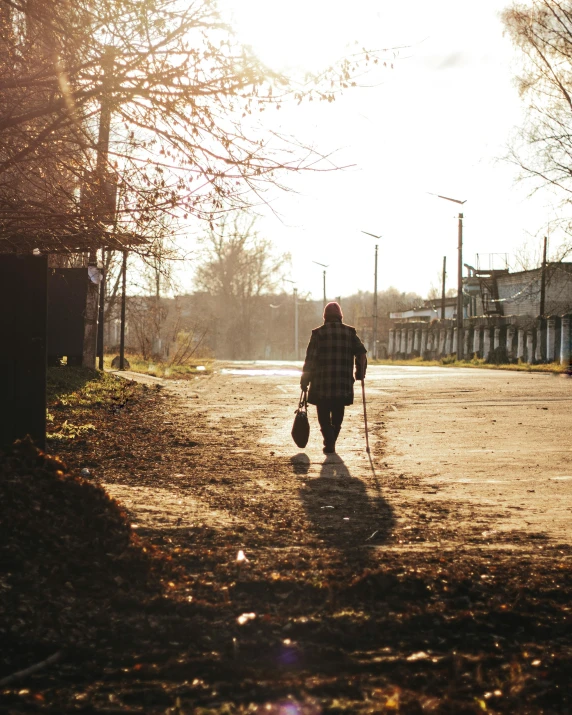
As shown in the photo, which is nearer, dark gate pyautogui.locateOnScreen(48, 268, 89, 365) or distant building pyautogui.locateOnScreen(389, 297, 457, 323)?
dark gate pyautogui.locateOnScreen(48, 268, 89, 365)

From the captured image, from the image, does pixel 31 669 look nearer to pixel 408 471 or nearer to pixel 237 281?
pixel 408 471

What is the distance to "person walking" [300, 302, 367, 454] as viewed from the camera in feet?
34.7

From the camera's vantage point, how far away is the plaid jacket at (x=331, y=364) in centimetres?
1062

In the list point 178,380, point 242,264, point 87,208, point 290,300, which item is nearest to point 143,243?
point 87,208

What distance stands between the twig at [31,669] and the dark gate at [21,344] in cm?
368

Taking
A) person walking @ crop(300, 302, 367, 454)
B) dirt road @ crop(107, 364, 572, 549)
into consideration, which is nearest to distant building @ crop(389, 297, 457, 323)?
dirt road @ crop(107, 364, 572, 549)

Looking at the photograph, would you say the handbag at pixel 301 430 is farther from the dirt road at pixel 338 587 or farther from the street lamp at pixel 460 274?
the street lamp at pixel 460 274

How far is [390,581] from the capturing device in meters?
4.68

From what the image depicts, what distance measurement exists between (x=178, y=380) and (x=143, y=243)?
57.1ft

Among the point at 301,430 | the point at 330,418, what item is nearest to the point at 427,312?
the point at 330,418

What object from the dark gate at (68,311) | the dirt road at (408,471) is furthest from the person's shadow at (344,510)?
the dark gate at (68,311)

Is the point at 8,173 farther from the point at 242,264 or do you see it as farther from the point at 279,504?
the point at 242,264

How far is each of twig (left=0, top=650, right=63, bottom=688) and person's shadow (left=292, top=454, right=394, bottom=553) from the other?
2.17 metres

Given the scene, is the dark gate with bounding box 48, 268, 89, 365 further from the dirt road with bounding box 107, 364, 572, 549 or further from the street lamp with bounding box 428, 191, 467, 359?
the street lamp with bounding box 428, 191, 467, 359
